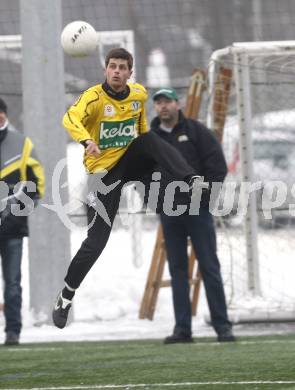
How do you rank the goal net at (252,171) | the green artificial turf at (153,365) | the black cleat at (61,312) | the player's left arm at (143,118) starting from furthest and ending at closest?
the goal net at (252,171), the player's left arm at (143,118), the black cleat at (61,312), the green artificial turf at (153,365)

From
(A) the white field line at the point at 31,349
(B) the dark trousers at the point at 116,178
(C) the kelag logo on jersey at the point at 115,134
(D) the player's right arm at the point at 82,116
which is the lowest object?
(A) the white field line at the point at 31,349

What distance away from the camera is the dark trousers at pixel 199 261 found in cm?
993

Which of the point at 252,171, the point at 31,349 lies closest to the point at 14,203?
the point at 31,349

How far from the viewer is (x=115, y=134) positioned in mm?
8477

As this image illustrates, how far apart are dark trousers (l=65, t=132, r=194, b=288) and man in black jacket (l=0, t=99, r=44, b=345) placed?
167 centimetres

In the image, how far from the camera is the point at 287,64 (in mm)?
11711

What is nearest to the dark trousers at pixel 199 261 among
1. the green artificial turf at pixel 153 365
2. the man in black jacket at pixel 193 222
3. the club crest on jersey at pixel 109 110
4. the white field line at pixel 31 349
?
the man in black jacket at pixel 193 222

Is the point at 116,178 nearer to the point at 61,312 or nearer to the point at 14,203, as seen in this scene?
the point at 61,312

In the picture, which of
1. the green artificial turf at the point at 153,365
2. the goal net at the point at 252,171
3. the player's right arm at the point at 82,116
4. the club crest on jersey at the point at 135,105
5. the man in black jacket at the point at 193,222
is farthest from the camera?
the goal net at the point at 252,171

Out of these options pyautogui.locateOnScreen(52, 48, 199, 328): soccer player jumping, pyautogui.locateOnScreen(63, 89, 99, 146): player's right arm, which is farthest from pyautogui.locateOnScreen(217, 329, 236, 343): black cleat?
pyautogui.locateOnScreen(63, 89, 99, 146): player's right arm

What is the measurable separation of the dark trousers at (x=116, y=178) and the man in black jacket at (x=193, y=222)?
1343mm

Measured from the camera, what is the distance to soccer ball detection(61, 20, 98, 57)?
28.8ft

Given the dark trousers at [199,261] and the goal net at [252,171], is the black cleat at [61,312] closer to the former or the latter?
the dark trousers at [199,261]

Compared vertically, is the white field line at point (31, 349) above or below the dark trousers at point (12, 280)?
below
